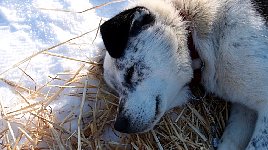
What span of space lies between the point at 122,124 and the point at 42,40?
4.86 feet

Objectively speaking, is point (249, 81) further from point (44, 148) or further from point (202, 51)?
point (44, 148)

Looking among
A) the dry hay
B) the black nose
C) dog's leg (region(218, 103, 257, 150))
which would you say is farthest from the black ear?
dog's leg (region(218, 103, 257, 150))

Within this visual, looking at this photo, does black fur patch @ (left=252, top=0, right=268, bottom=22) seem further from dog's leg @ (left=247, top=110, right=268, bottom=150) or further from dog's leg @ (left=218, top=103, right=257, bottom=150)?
dog's leg @ (left=218, top=103, right=257, bottom=150)

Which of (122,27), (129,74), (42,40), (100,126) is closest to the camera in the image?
(122,27)

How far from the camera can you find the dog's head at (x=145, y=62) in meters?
3.62

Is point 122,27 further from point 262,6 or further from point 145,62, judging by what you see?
point 262,6

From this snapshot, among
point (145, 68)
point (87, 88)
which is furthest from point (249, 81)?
point (87, 88)

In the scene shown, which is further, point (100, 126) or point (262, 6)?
point (100, 126)

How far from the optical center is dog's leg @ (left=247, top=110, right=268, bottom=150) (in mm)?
3631

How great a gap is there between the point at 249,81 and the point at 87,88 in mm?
1262

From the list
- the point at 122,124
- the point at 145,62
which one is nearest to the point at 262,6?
the point at 145,62

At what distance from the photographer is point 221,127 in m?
4.05

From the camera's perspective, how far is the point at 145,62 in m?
3.63

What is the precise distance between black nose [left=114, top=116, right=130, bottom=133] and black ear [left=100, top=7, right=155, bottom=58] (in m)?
0.42
